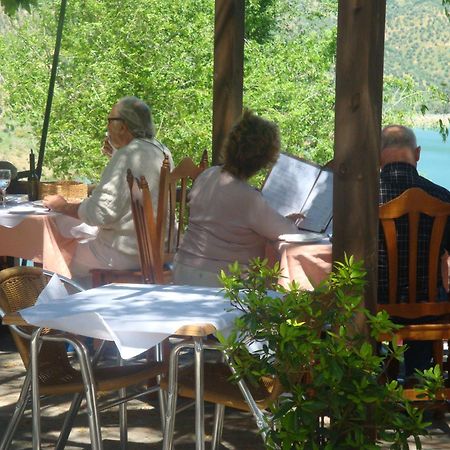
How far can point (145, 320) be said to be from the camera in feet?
10.0

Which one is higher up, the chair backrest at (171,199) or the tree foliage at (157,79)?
the tree foliage at (157,79)

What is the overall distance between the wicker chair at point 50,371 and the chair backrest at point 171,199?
106cm

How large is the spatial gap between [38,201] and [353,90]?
2952 mm

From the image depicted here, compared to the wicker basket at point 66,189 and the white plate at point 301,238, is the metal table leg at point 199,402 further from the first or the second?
the wicker basket at point 66,189

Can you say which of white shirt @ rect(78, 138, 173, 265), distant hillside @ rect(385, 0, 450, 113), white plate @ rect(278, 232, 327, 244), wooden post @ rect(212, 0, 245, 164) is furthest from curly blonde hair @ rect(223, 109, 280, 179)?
distant hillside @ rect(385, 0, 450, 113)

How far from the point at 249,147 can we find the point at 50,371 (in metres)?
1.43

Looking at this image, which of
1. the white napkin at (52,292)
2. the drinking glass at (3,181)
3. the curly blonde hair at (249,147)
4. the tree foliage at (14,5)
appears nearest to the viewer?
the white napkin at (52,292)

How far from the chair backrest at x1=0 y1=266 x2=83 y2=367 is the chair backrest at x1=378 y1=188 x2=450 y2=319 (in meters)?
1.23

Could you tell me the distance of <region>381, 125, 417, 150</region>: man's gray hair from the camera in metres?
4.63

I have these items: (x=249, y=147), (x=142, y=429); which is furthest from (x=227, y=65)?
(x=142, y=429)

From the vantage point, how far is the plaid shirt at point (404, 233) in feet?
14.0

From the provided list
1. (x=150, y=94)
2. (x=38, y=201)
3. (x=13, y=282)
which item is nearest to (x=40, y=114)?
(x=150, y=94)

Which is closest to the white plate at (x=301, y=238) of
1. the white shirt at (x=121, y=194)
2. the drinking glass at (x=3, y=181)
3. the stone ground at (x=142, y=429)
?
the stone ground at (x=142, y=429)

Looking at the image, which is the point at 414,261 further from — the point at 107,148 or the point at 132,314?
the point at 107,148
